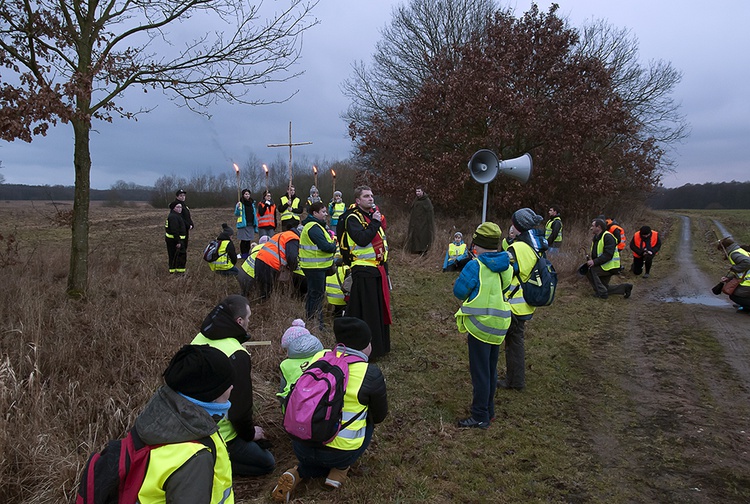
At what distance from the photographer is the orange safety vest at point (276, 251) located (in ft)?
25.3

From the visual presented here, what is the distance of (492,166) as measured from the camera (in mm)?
9133

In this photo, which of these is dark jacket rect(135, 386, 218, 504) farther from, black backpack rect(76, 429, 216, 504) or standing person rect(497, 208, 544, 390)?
standing person rect(497, 208, 544, 390)

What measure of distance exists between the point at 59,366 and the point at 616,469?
15.6 ft

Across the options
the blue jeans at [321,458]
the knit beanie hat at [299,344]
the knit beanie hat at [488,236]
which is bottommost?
the blue jeans at [321,458]

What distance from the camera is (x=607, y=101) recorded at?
20062 millimetres

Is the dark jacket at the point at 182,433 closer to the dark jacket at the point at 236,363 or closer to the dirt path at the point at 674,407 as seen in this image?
the dark jacket at the point at 236,363

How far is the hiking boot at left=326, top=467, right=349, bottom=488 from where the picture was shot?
11.5 ft

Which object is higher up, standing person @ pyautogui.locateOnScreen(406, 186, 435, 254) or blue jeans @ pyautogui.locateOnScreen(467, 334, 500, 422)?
standing person @ pyautogui.locateOnScreen(406, 186, 435, 254)

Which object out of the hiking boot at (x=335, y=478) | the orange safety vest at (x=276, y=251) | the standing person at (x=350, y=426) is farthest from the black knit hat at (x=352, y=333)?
the orange safety vest at (x=276, y=251)

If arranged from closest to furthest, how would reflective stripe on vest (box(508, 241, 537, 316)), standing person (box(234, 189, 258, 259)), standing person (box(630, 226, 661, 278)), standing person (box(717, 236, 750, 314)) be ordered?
1. reflective stripe on vest (box(508, 241, 537, 316))
2. standing person (box(717, 236, 750, 314))
3. standing person (box(234, 189, 258, 259))
4. standing person (box(630, 226, 661, 278))

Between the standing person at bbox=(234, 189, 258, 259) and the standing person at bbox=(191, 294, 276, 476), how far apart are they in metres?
9.10

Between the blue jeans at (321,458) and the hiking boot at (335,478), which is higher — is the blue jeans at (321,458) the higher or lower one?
the higher one

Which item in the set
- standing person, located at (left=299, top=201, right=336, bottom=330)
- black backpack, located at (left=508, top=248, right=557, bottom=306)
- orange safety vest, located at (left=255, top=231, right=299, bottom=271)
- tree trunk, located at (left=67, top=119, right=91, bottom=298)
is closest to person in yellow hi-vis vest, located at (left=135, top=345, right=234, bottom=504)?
black backpack, located at (left=508, top=248, right=557, bottom=306)

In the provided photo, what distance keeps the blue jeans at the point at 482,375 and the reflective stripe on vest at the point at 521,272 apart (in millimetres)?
692
